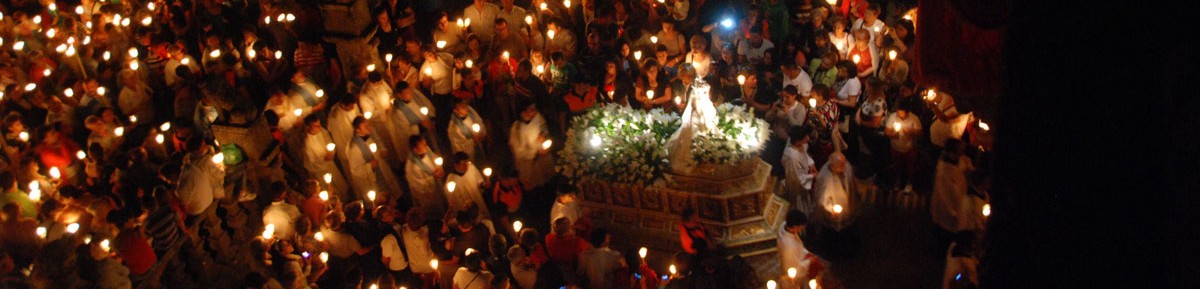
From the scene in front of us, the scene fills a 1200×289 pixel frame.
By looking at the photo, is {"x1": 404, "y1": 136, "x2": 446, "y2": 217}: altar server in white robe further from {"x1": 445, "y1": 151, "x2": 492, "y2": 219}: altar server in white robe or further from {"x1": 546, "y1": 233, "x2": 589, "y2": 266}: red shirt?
{"x1": 546, "y1": 233, "x2": 589, "y2": 266}: red shirt

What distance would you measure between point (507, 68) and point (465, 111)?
1594 mm

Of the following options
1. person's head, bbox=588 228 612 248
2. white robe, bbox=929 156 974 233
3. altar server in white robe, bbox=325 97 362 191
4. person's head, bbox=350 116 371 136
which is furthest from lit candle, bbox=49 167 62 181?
white robe, bbox=929 156 974 233

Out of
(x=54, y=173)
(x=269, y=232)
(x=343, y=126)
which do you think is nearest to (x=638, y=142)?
(x=343, y=126)

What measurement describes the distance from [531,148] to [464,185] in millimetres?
1068

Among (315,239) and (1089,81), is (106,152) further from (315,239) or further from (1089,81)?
(1089,81)

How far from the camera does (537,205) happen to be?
35.1 ft

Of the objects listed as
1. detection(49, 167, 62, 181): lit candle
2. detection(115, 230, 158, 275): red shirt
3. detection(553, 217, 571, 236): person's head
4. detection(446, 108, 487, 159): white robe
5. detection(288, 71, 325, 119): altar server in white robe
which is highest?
detection(553, 217, 571, 236): person's head

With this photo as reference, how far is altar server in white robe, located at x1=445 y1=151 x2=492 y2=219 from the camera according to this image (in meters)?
9.55

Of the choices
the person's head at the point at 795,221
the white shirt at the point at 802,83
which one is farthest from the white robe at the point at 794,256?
the white shirt at the point at 802,83

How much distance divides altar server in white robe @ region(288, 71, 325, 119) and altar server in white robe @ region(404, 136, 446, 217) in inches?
71.5

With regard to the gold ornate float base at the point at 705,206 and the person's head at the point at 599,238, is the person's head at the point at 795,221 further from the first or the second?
the person's head at the point at 599,238

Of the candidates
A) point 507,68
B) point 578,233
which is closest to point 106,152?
point 507,68

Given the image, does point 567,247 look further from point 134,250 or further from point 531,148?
point 134,250

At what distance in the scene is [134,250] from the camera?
26.7ft
